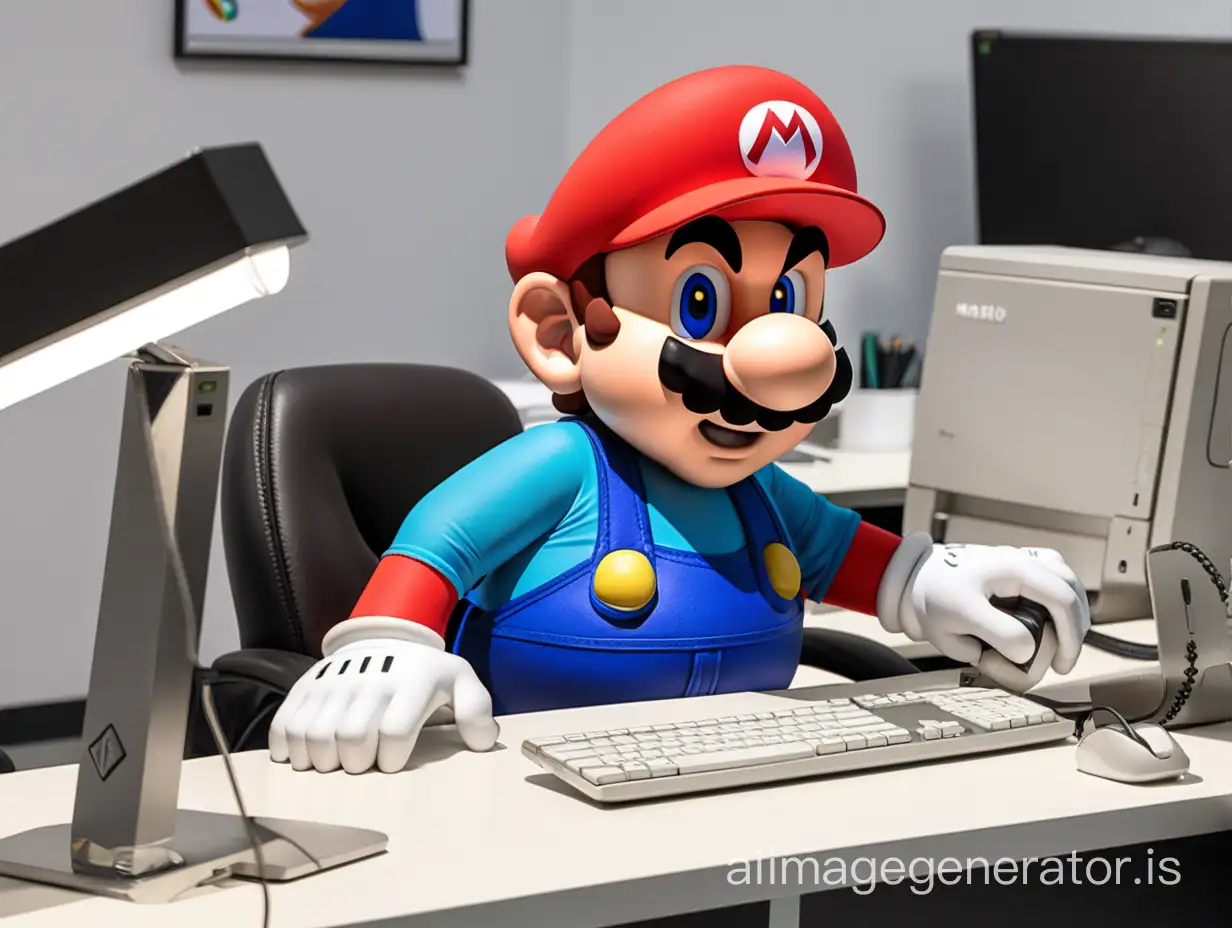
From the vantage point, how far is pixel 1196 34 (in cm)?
307

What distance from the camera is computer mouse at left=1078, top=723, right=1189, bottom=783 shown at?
3.88 feet

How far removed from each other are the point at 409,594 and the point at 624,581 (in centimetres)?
18

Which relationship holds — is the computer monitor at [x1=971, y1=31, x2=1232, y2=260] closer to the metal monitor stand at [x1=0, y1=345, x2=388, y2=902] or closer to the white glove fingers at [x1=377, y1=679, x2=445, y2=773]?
the white glove fingers at [x1=377, y1=679, x2=445, y2=773]

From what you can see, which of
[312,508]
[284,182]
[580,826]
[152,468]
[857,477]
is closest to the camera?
[152,468]

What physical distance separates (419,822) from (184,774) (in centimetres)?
19

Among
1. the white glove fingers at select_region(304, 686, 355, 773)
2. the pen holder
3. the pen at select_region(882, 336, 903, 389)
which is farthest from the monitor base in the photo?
the pen at select_region(882, 336, 903, 389)

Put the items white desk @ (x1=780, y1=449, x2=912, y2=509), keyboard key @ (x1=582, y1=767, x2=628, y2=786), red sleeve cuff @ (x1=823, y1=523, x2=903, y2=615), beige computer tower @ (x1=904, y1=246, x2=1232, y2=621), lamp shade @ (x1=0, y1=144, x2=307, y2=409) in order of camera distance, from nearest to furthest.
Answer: lamp shade @ (x1=0, y1=144, x2=307, y2=409) → keyboard key @ (x1=582, y1=767, x2=628, y2=786) → red sleeve cuff @ (x1=823, y1=523, x2=903, y2=615) → beige computer tower @ (x1=904, y1=246, x2=1232, y2=621) → white desk @ (x1=780, y1=449, x2=912, y2=509)

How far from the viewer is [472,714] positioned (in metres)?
1.19

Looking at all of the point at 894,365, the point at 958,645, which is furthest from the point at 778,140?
the point at 894,365

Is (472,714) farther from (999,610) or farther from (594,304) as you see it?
(999,610)

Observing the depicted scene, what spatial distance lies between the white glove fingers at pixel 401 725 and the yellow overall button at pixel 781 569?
0.38m

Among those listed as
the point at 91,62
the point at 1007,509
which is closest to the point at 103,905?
the point at 1007,509

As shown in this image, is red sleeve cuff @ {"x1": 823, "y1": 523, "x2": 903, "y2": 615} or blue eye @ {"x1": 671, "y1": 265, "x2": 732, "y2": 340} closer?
blue eye @ {"x1": 671, "y1": 265, "x2": 732, "y2": 340}

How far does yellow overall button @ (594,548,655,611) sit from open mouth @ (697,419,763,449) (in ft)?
0.37
